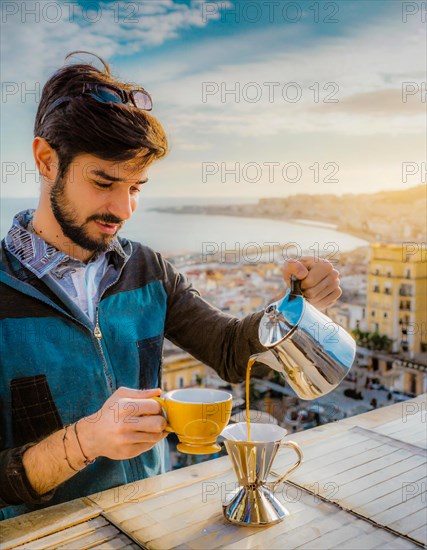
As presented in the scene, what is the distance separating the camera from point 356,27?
4.19m

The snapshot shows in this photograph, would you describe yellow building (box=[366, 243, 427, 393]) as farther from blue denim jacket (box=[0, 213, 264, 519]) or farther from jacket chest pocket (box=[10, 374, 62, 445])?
jacket chest pocket (box=[10, 374, 62, 445])

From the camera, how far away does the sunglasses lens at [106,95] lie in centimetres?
109

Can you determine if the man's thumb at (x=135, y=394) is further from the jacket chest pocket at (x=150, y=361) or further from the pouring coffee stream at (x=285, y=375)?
the jacket chest pocket at (x=150, y=361)

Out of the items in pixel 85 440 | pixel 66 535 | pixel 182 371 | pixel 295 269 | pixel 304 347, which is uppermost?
pixel 295 269

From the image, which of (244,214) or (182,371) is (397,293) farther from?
(244,214)

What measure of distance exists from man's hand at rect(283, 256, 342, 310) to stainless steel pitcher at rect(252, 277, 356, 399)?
0.56ft

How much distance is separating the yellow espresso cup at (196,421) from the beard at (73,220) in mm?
461

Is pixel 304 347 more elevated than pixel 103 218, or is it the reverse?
pixel 103 218

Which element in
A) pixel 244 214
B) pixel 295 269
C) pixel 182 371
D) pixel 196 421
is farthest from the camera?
pixel 182 371

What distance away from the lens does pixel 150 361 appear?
4.13 feet

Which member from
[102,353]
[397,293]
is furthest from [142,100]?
[397,293]

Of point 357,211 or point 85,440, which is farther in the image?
point 357,211

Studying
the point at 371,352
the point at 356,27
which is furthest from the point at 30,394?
the point at 371,352

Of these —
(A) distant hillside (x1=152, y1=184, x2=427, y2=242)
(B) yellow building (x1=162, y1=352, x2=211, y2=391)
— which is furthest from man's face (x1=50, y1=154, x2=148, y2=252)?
(B) yellow building (x1=162, y1=352, x2=211, y2=391)
